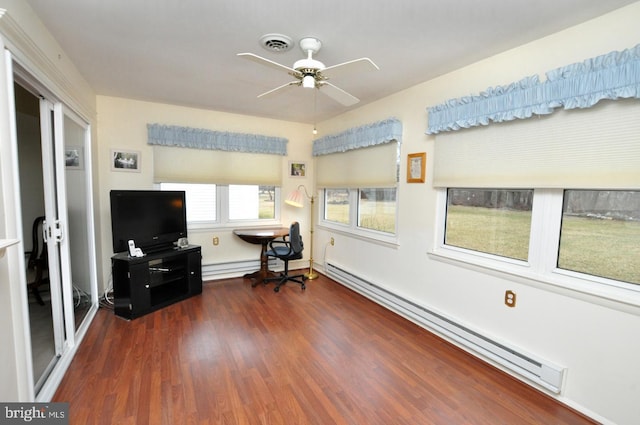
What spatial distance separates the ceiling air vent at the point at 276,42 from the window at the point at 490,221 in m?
1.92

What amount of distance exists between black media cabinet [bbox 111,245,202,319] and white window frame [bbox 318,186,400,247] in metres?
1.98

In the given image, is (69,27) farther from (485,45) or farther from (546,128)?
(546,128)

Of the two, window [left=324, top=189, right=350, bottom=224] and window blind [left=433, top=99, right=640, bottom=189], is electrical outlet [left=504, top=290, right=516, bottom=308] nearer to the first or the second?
window blind [left=433, top=99, right=640, bottom=189]

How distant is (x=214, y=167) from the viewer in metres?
4.16

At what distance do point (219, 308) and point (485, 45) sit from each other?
3.58 meters

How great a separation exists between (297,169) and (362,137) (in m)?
1.51

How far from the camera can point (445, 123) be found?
8.46 ft

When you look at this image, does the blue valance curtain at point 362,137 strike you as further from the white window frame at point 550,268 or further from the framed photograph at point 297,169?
the white window frame at point 550,268

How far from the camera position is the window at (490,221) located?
7.31ft

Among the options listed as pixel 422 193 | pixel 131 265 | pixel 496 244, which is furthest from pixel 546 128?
pixel 131 265

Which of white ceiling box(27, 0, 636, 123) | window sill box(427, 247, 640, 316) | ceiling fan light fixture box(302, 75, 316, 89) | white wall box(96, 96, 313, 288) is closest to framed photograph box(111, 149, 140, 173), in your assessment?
white wall box(96, 96, 313, 288)

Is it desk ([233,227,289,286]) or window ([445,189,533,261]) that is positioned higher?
window ([445,189,533,261])

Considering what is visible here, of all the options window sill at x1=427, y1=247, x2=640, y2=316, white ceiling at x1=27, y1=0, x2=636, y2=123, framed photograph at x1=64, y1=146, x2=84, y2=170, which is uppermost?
white ceiling at x1=27, y1=0, x2=636, y2=123

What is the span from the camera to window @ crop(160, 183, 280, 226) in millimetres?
4141
